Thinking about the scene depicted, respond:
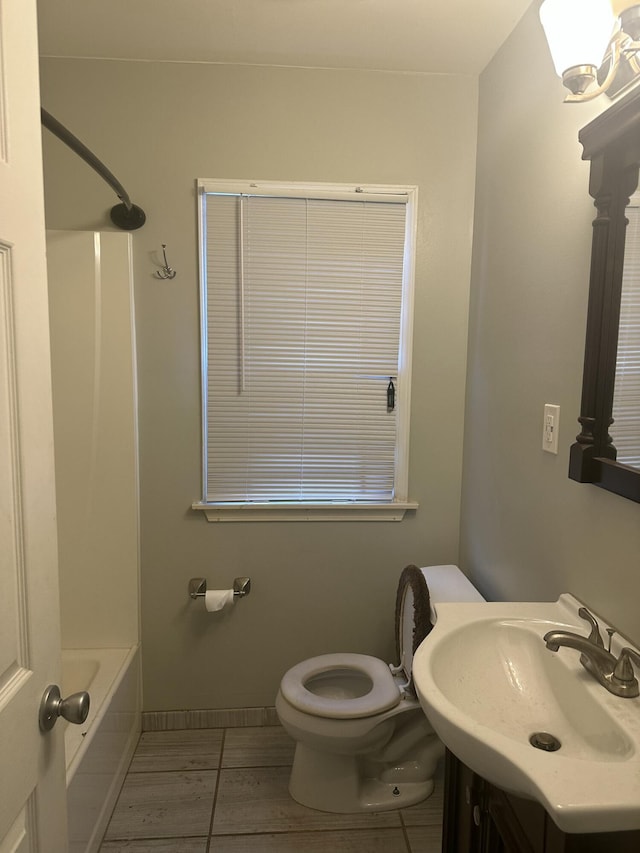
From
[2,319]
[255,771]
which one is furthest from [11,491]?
[255,771]

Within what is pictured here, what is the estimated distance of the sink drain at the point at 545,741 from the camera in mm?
1038

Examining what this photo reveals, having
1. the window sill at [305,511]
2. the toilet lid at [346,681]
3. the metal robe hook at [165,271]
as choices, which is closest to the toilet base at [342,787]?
the toilet lid at [346,681]

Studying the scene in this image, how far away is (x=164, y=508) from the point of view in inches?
84.4

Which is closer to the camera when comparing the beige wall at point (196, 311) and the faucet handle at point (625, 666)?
the faucet handle at point (625, 666)

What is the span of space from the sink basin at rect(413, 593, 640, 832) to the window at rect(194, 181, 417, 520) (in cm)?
89

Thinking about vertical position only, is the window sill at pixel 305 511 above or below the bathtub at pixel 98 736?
above

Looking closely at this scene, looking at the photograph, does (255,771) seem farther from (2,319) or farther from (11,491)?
(2,319)

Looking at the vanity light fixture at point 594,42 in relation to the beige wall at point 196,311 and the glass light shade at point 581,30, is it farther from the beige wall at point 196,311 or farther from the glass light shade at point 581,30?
the beige wall at point 196,311

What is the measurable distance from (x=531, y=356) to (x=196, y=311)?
121 cm

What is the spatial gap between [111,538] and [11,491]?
4.72 ft

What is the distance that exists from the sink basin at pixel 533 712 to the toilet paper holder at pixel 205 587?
1.00 meters

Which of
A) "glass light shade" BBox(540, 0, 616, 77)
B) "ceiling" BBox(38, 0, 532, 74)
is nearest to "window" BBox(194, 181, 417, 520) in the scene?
"ceiling" BBox(38, 0, 532, 74)

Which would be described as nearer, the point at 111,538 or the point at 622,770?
the point at 622,770

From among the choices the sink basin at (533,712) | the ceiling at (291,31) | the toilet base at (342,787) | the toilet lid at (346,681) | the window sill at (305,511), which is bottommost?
the toilet base at (342,787)
